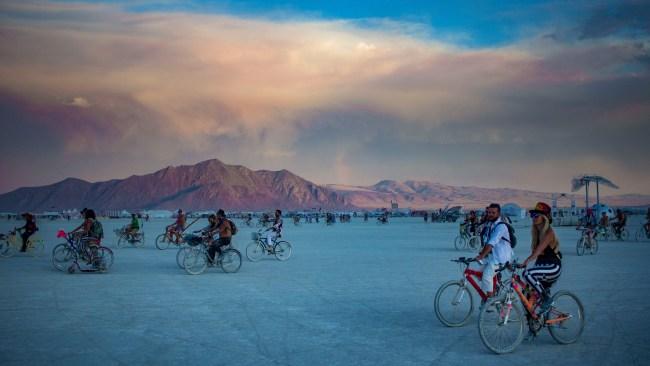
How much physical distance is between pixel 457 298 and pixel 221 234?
28.0ft

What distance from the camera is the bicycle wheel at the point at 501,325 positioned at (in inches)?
271

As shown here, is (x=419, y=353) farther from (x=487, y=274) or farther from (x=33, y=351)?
(x=33, y=351)

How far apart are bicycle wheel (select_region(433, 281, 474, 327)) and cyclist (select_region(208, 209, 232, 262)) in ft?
26.2

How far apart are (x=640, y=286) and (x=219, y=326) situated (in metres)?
9.30

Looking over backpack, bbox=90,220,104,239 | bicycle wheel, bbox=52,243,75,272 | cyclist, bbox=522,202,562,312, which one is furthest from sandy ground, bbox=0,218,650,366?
backpack, bbox=90,220,104,239

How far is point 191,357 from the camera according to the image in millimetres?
6758

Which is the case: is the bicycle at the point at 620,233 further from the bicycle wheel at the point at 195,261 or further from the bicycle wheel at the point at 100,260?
the bicycle wheel at the point at 100,260

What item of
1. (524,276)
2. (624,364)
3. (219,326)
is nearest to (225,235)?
(219,326)

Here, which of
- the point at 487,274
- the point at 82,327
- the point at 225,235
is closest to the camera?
the point at 487,274

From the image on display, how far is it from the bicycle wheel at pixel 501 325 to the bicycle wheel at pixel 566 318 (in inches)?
24.7

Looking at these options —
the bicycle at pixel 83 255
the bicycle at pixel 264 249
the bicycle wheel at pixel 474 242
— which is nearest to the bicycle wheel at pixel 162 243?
the bicycle at pixel 264 249

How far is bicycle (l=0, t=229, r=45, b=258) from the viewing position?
21.7m

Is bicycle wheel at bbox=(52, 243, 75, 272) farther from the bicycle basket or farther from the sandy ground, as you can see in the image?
the bicycle basket

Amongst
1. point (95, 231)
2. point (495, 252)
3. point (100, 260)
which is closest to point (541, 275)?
point (495, 252)
